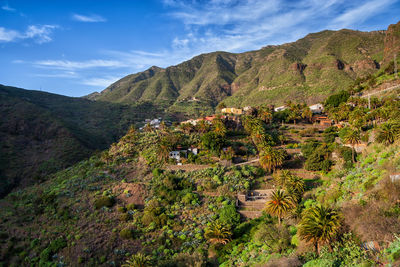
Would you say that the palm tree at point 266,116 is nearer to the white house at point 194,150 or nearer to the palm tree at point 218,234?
the white house at point 194,150

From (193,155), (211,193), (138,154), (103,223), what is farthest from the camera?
(138,154)

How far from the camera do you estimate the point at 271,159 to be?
39.9 metres

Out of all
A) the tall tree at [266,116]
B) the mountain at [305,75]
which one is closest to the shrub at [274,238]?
the tall tree at [266,116]

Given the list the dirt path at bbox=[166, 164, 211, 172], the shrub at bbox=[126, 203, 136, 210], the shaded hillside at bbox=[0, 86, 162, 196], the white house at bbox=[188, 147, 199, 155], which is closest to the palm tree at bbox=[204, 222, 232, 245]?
the shrub at bbox=[126, 203, 136, 210]

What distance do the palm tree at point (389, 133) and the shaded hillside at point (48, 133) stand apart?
75218 millimetres

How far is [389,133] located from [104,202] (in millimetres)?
42693

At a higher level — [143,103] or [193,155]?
[143,103]

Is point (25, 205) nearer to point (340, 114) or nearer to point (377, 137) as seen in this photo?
point (377, 137)

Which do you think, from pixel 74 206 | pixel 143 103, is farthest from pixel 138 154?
pixel 143 103

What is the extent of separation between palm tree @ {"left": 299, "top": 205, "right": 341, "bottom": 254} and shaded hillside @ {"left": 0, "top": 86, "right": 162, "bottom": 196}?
67.7 m

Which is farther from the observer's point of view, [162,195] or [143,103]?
[143,103]

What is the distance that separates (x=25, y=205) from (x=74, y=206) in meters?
13.9

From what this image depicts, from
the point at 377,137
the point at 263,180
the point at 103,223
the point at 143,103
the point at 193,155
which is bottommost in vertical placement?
the point at 103,223

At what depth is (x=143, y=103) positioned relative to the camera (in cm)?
13975
